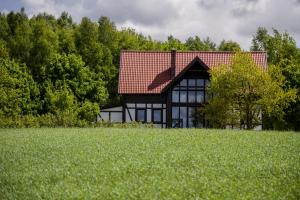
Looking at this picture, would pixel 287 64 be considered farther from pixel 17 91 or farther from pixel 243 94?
pixel 17 91

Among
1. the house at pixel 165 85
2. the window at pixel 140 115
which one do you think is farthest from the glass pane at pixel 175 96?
the window at pixel 140 115

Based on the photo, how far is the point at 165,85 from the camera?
175 feet

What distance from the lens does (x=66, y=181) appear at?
60.1 feet

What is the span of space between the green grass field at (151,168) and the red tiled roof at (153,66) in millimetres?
22294

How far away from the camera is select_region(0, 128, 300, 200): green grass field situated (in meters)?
16.4

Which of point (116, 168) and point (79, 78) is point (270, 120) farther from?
point (116, 168)

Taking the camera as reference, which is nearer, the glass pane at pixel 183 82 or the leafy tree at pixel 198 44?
the glass pane at pixel 183 82

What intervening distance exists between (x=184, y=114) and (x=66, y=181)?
33.9 m

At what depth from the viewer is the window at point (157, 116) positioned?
172 feet

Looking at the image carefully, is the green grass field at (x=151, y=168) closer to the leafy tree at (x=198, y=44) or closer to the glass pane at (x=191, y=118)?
the glass pane at (x=191, y=118)

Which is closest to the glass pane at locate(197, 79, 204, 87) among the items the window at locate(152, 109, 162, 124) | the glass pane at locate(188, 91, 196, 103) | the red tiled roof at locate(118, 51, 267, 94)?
the glass pane at locate(188, 91, 196, 103)

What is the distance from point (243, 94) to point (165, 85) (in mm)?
9610

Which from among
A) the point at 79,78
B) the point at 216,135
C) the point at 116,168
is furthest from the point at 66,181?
the point at 79,78

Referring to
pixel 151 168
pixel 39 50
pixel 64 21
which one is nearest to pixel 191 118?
pixel 39 50
